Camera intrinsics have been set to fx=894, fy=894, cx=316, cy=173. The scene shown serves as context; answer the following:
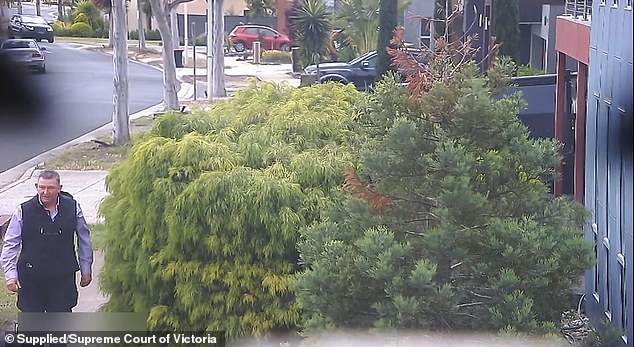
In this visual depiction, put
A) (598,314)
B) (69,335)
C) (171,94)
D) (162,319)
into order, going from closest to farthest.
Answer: (69,335) < (162,319) < (598,314) < (171,94)

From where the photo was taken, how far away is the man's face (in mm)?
4172

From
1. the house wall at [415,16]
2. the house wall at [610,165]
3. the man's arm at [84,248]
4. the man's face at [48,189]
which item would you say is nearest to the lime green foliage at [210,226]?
the man's arm at [84,248]

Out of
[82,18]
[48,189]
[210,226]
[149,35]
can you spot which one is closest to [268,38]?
[149,35]

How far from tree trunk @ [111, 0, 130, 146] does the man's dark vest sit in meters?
0.85

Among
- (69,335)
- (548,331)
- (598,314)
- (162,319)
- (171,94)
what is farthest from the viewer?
(171,94)

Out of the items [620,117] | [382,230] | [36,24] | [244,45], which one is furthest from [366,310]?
[36,24]

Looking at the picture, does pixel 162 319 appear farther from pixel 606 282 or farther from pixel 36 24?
pixel 606 282

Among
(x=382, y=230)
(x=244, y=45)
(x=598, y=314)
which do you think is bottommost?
(x=598, y=314)

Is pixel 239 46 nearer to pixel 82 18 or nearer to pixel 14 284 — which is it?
pixel 82 18

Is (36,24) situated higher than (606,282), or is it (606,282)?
(36,24)

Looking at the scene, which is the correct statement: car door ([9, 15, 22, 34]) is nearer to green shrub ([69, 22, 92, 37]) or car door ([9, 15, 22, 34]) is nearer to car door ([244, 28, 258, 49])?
green shrub ([69, 22, 92, 37])

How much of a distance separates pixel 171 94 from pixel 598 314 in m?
2.64

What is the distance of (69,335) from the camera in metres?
4.07

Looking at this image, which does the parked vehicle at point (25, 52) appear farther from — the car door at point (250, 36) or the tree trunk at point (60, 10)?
the car door at point (250, 36)
